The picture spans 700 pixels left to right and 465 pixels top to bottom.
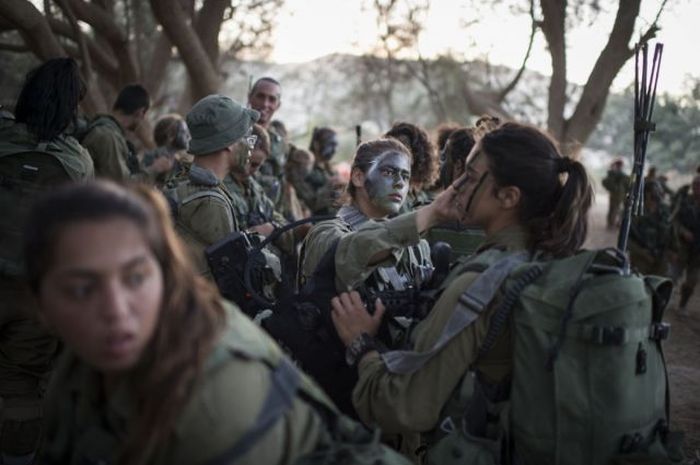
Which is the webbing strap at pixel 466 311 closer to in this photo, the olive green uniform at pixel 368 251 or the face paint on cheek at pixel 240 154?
the olive green uniform at pixel 368 251

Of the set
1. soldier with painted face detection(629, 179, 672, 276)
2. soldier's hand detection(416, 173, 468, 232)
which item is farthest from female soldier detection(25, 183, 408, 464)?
soldier with painted face detection(629, 179, 672, 276)

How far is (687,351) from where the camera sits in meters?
8.55

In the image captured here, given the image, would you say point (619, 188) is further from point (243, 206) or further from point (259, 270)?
point (259, 270)

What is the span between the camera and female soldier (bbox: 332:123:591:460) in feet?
7.04

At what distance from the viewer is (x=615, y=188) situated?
2064 cm

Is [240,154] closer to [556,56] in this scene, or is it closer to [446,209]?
[446,209]

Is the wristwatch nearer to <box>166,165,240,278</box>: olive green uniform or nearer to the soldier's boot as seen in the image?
<box>166,165,240,278</box>: olive green uniform

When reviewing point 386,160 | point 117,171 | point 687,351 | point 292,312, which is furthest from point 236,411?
point 687,351

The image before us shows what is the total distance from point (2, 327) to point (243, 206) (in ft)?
6.14

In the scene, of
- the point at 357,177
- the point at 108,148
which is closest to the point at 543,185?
the point at 357,177

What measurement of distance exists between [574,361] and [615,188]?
20071 millimetres

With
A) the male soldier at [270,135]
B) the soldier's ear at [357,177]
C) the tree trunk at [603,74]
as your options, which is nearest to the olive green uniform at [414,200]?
the soldier's ear at [357,177]

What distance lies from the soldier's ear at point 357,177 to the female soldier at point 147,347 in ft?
6.54

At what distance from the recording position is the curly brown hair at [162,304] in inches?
56.2
